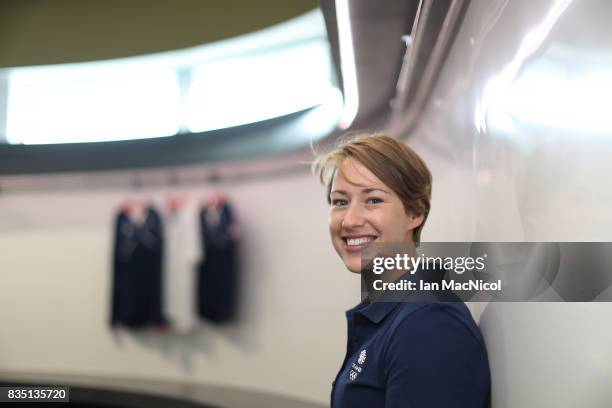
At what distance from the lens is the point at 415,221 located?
1.27 metres

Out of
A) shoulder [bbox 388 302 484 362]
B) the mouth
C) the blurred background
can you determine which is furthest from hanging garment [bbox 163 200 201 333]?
shoulder [bbox 388 302 484 362]

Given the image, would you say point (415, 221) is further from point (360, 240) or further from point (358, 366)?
point (358, 366)

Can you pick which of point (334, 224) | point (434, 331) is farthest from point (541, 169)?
point (334, 224)

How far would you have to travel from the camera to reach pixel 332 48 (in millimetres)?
2033

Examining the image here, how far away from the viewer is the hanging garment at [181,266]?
394 centimetres

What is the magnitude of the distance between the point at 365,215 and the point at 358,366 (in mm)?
283

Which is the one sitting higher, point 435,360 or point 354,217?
point 354,217

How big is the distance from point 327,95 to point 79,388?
7.07 feet

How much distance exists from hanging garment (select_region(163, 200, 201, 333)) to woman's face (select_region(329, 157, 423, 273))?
274cm

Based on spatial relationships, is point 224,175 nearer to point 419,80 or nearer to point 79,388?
point 79,388

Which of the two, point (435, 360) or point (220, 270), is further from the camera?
point (220, 270)

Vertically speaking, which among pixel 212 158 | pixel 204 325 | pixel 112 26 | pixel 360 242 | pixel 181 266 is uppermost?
pixel 112 26

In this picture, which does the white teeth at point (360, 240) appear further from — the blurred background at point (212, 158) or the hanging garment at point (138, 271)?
the hanging garment at point (138, 271)

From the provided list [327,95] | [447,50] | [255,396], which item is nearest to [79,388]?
[255,396]
